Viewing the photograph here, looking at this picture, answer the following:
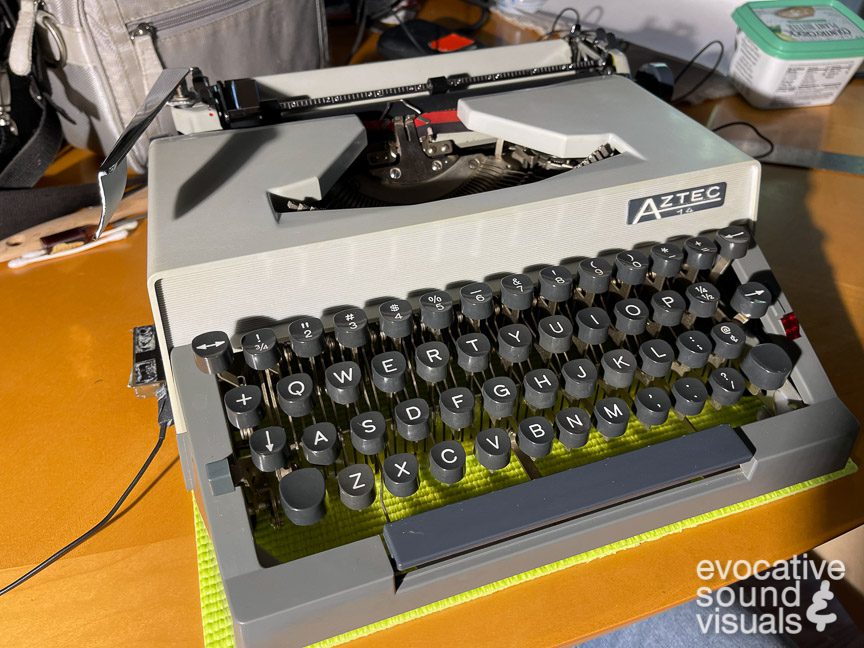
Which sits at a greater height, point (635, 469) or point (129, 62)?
point (129, 62)

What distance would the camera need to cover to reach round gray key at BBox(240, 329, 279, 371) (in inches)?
34.3

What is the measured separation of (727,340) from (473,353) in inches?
14.2

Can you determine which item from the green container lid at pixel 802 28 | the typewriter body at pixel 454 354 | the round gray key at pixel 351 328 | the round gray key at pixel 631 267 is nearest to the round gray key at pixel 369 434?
the typewriter body at pixel 454 354

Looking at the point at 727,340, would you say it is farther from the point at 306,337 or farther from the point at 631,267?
the point at 306,337

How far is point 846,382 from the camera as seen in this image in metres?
1.14

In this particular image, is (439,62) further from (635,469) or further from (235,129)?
(635,469)

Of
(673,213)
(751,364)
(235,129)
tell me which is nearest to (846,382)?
(751,364)

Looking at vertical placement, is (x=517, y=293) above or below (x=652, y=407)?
above

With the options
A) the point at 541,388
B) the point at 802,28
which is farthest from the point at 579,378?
the point at 802,28

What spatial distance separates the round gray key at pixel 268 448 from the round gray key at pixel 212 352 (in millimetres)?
106

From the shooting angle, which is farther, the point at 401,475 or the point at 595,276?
the point at 595,276

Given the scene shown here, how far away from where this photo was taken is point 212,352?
868mm

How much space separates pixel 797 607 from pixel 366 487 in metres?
0.98

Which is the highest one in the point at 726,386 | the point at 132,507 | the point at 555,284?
the point at 555,284
